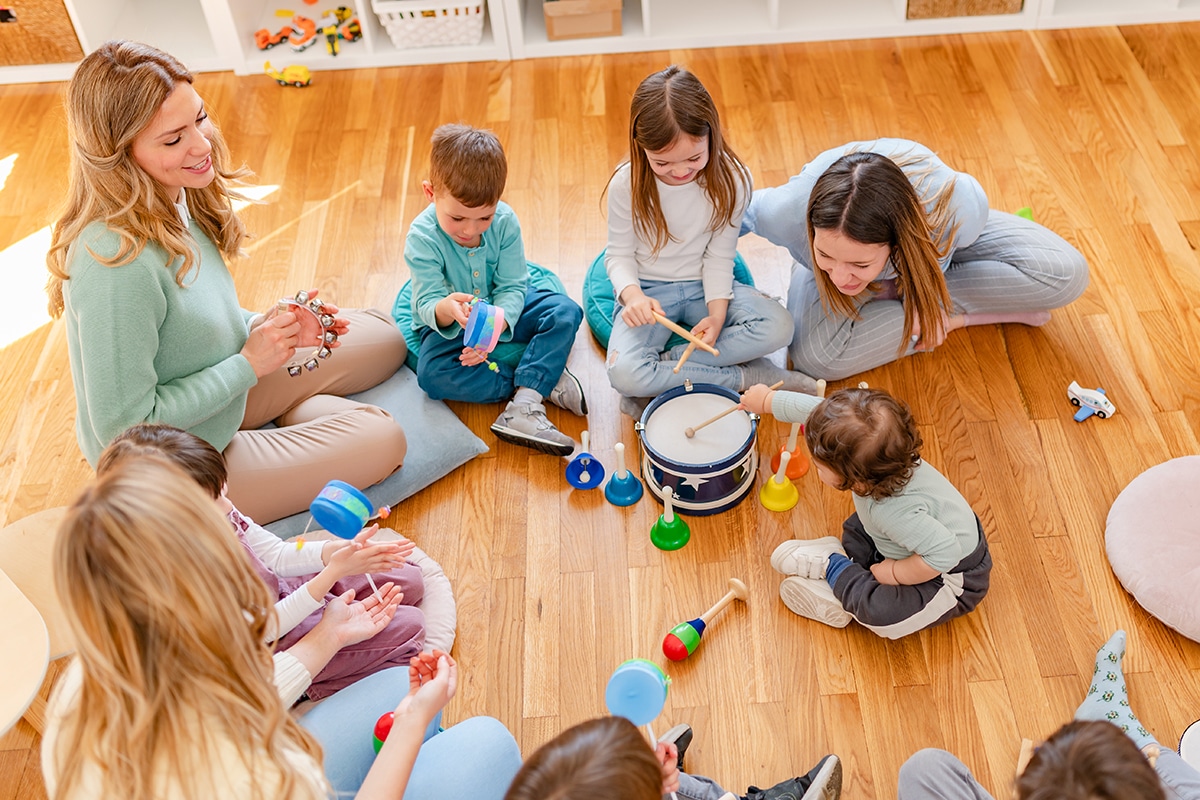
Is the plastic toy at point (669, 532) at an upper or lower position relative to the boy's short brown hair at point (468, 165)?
lower

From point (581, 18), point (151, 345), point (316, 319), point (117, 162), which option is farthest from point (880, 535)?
point (581, 18)

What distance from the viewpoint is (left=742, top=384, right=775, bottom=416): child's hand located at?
1.87 meters

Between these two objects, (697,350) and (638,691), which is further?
(697,350)

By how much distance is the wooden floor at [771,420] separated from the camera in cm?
174

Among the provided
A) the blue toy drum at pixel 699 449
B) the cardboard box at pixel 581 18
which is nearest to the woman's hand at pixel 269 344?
the blue toy drum at pixel 699 449

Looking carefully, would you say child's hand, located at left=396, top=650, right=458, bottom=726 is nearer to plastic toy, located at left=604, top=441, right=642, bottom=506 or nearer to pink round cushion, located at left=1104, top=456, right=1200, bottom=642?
plastic toy, located at left=604, top=441, right=642, bottom=506

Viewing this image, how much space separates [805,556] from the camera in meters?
1.84

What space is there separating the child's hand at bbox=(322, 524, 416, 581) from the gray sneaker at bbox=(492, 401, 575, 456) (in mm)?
500

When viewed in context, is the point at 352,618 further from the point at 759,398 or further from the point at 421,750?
the point at 759,398

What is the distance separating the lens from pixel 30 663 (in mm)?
1401

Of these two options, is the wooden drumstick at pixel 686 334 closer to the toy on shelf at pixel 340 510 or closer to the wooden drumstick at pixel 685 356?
the wooden drumstick at pixel 685 356

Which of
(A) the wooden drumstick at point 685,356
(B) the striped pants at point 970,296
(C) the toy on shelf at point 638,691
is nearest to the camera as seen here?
(C) the toy on shelf at point 638,691

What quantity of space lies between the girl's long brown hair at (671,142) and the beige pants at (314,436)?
2.09 feet

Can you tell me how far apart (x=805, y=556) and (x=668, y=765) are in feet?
1.96
